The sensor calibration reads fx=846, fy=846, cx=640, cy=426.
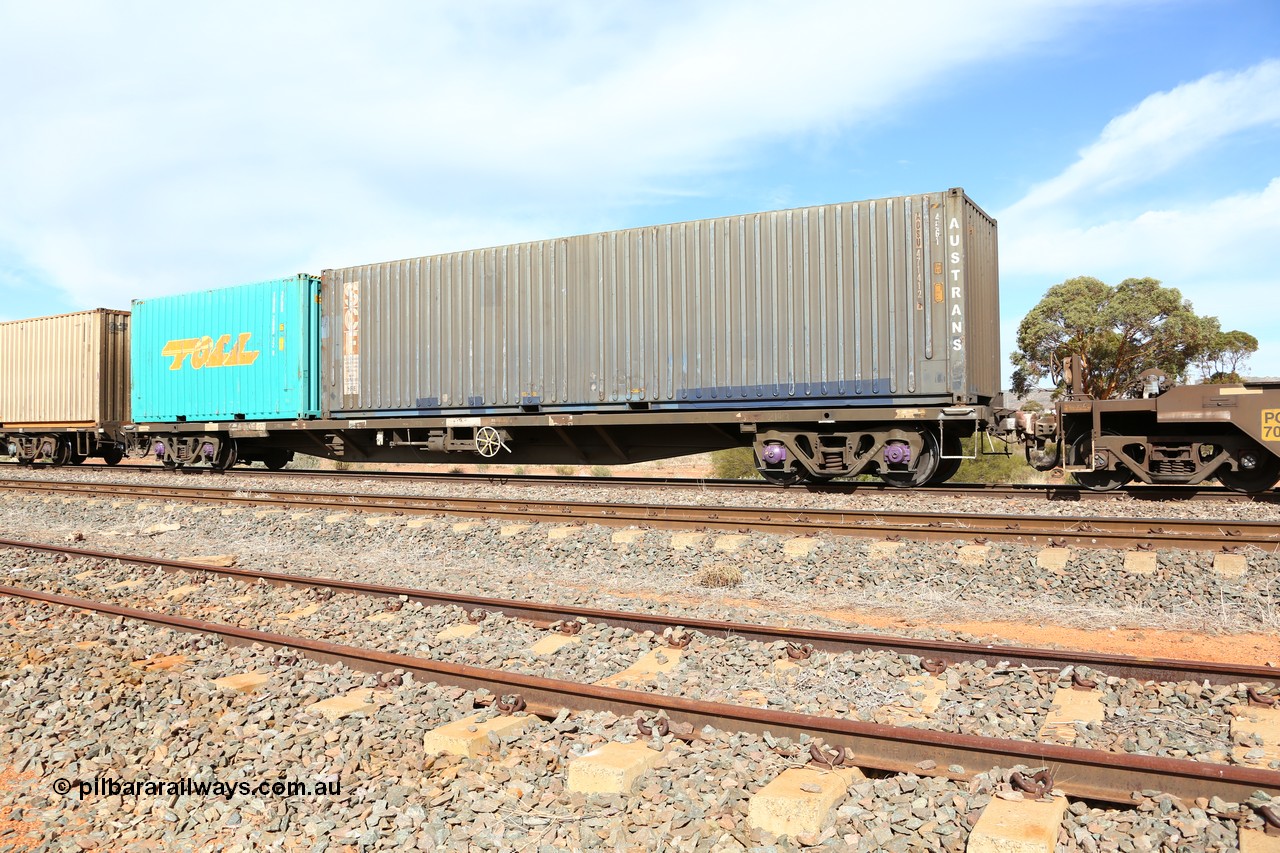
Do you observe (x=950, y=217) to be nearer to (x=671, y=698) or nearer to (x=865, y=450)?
(x=865, y=450)

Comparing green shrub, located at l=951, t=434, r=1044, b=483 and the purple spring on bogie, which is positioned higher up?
the purple spring on bogie

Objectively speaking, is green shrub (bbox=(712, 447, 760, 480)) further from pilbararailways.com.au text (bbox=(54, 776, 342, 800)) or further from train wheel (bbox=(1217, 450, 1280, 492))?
pilbararailways.com.au text (bbox=(54, 776, 342, 800))

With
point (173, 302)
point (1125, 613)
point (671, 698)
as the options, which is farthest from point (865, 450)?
point (173, 302)

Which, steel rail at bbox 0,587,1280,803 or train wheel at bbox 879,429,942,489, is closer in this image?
steel rail at bbox 0,587,1280,803

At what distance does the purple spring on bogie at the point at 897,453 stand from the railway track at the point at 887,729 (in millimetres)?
6382

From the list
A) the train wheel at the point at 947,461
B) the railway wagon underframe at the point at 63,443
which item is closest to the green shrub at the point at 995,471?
the train wheel at the point at 947,461

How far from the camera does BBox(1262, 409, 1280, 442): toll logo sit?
9.68 m

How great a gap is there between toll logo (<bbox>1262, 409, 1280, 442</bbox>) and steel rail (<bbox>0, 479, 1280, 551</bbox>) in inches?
91.8

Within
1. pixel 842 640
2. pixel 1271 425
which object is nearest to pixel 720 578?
pixel 842 640

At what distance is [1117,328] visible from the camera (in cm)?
3803

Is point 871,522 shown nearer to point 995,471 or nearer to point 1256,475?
point 1256,475

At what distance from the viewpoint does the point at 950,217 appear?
35.2ft

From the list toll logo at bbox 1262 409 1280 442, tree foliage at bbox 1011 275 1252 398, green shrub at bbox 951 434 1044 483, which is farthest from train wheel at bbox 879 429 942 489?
tree foliage at bbox 1011 275 1252 398

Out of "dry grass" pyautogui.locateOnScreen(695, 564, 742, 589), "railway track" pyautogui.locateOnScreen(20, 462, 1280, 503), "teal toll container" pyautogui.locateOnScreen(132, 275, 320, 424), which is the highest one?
"teal toll container" pyautogui.locateOnScreen(132, 275, 320, 424)
